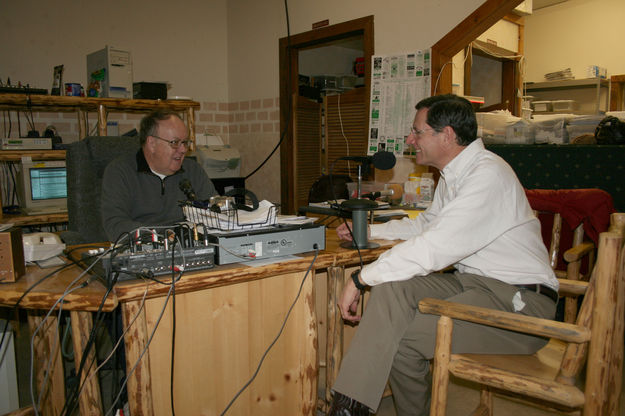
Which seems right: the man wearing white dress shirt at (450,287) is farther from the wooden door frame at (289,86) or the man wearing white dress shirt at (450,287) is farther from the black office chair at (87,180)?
the wooden door frame at (289,86)

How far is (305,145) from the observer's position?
454 cm

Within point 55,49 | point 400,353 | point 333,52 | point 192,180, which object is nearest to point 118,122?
point 55,49

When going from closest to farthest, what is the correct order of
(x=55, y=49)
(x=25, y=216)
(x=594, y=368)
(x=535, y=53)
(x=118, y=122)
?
(x=594, y=368)
(x=25, y=216)
(x=55, y=49)
(x=118, y=122)
(x=535, y=53)

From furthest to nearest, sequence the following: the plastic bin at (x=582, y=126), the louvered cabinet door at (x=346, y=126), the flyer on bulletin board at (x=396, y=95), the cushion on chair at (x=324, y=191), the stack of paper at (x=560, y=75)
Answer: the stack of paper at (x=560, y=75) → the louvered cabinet door at (x=346, y=126) → the flyer on bulletin board at (x=396, y=95) → the cushion on chair at (x=324, y=191) → the plastic bin at (x=582, y=126)

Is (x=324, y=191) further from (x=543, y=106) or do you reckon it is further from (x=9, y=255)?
(x=543, y=106)

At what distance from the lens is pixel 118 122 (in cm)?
442

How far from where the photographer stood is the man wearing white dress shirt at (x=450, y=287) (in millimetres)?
1494

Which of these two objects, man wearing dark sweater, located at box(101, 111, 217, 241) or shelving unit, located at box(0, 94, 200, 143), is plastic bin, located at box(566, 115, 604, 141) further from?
shelving unit, located at box(0, 94, 200, 143)

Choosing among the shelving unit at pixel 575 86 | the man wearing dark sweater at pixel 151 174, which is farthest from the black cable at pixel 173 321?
the shelving unit at pixel 575 86

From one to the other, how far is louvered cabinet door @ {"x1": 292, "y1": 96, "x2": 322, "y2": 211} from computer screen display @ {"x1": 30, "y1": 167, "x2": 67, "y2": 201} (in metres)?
1.97

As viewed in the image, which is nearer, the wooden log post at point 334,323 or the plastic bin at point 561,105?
the wooden log post at point 334,323

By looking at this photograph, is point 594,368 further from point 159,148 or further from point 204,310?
point 159,148

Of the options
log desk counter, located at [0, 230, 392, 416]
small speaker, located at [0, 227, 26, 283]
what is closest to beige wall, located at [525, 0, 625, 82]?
log desk counter, located at [0, 230, 392, 416]

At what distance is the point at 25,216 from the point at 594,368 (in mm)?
3378
